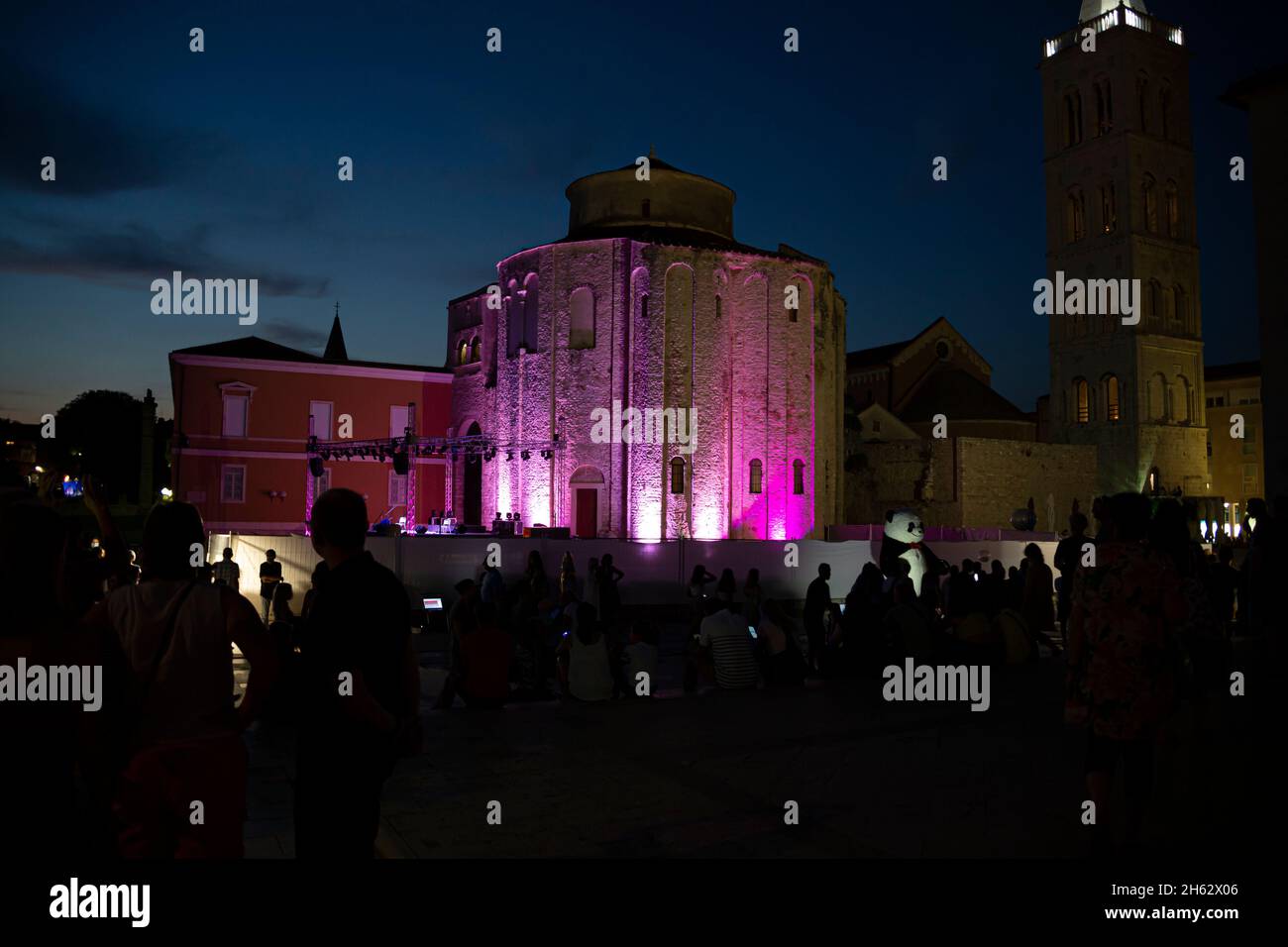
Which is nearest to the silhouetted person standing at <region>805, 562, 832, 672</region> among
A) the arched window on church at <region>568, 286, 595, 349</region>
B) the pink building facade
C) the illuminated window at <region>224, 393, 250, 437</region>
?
the pink building facade

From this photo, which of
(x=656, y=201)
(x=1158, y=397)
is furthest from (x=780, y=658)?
(x=1158, y=397)

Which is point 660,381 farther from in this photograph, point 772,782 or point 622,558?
point 772,782

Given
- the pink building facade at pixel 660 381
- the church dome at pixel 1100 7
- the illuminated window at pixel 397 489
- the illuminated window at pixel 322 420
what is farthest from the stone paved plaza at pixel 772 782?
the church dome at pixel 1100 7

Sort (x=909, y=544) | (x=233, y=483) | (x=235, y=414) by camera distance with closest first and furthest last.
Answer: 1. (x=909, y=544)
2. (x=233, y=483)
3. (x=235, y=414)

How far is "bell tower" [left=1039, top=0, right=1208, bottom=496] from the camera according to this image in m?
47.0

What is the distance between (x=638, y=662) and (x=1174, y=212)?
49.1 m

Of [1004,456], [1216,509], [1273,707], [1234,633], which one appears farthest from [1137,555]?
[1216,509]

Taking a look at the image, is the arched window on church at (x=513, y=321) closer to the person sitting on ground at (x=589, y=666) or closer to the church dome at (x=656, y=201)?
the church dome at (x=656, y=201)

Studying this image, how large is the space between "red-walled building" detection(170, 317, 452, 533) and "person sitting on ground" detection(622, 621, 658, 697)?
25405 mm

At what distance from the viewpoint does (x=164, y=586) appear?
11.2ft

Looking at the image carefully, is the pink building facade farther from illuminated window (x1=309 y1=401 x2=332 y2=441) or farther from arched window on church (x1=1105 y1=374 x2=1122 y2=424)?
arched window on church (x1=1105 y1=374 x2=1122 y2=424)

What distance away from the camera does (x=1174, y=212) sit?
48.7 metres
